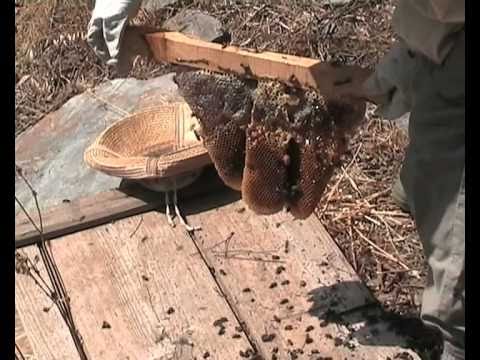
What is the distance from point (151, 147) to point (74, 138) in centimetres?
58

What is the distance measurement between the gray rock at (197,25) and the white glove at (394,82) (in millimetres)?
2196

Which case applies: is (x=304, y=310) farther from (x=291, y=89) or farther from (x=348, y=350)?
(x=291, y=89)

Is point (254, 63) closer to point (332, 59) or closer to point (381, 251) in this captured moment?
point (381, 251)

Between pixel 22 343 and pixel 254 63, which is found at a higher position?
pixel 254 63

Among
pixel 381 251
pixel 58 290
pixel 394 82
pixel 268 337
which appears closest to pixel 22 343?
pixel 58 290

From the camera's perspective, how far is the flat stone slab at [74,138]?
4.11 metres

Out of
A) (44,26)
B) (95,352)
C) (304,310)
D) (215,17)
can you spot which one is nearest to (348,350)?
(304,310)

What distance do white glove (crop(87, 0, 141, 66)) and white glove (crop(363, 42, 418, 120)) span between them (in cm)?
73

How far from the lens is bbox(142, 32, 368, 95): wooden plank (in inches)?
102

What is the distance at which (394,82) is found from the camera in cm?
240

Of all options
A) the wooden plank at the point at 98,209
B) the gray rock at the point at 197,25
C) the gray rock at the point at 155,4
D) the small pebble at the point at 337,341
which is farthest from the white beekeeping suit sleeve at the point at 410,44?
the gray rock at the point at 155,4

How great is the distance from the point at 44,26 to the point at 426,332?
9.85 feet

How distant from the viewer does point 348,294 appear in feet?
10.6

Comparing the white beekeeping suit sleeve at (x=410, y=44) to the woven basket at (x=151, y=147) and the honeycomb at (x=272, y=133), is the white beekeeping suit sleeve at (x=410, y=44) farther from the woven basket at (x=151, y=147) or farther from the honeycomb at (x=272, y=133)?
the woven basket at (x=151, y=147)
